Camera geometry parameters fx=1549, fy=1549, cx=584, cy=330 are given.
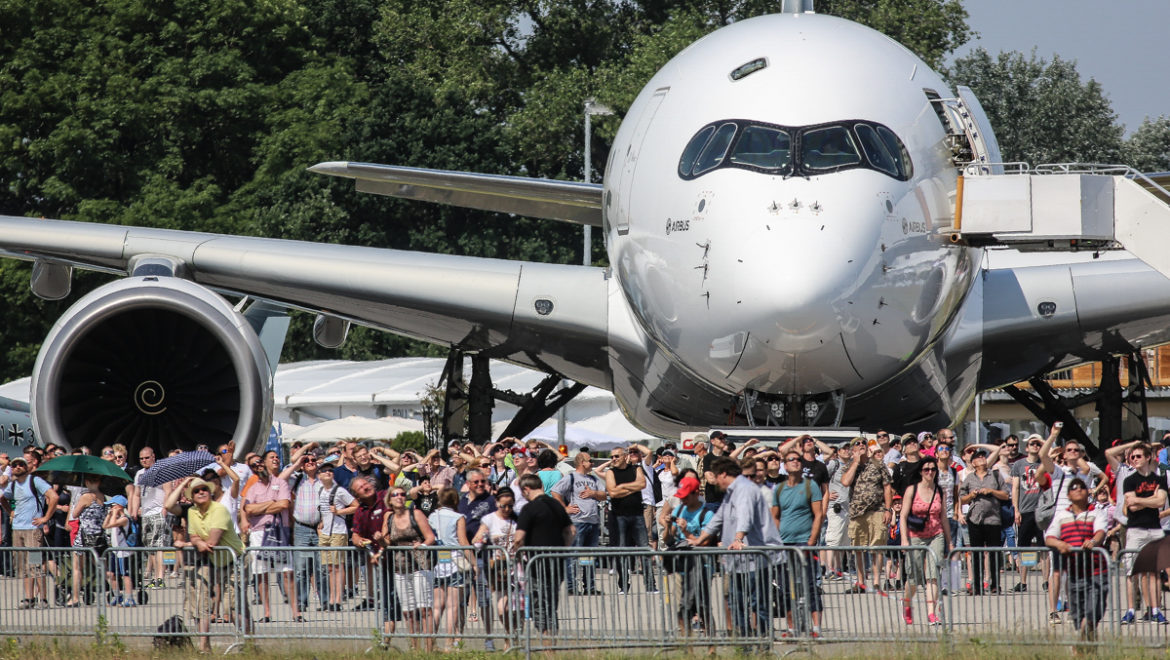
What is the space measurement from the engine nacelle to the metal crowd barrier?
245cm

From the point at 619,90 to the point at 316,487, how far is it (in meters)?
30.1

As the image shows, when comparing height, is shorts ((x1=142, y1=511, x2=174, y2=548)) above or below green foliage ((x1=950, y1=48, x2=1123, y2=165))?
below

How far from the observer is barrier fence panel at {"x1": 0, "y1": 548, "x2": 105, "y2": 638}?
1049 cm

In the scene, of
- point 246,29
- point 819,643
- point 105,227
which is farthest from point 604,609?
point 246,29

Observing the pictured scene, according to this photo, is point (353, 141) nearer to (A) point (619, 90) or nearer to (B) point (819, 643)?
(A) point (619, 90)

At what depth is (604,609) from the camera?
30.9ft

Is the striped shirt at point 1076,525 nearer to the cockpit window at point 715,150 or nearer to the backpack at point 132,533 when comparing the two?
the cockpit window at point 715,150

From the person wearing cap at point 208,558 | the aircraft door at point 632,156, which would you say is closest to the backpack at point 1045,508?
the aircraft door at point 632,156

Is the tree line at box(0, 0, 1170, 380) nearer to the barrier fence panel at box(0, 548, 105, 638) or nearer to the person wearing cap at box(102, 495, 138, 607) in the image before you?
the person wearing cap at box(102, 495, 138, 607)

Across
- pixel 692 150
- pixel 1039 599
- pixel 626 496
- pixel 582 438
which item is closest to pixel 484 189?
pixel 626 496

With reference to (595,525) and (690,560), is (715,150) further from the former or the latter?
(595,525)

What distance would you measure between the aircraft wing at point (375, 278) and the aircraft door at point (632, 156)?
165 cm

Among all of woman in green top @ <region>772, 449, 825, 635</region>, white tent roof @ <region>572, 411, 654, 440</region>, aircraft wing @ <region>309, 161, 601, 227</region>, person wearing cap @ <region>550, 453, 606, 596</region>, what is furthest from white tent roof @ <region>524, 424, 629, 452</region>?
woman in green top @ <region>772, 449, 825, 635</region>

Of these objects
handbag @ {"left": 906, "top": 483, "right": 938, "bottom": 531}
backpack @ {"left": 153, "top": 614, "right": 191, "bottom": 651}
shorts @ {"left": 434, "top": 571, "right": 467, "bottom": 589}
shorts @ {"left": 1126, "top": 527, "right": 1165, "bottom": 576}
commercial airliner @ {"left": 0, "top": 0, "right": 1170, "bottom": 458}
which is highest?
commercial airliner @ {"left": 0, "top": 0, "right": 1170, "bottom": 458}
